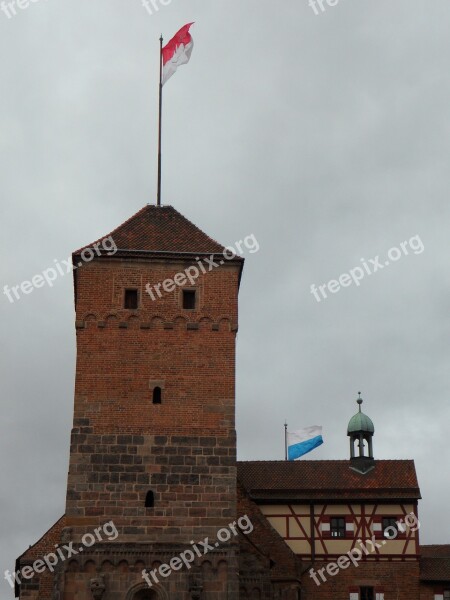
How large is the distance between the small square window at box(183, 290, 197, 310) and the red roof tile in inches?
54.6

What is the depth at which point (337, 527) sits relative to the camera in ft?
145

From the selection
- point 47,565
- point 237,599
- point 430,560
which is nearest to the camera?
point 237,599

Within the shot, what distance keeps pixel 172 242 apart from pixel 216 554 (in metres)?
10.5

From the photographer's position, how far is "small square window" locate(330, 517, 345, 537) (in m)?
44.1

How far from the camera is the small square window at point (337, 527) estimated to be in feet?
145

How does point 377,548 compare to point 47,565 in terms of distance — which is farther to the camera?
point 377,548

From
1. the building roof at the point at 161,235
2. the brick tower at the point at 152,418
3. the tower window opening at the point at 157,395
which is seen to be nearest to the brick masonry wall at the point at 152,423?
the brick tower at the point at 152,418

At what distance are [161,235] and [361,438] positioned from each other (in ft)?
57.2

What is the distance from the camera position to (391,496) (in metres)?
44.3

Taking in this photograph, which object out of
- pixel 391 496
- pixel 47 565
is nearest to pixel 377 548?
pixel 391 496

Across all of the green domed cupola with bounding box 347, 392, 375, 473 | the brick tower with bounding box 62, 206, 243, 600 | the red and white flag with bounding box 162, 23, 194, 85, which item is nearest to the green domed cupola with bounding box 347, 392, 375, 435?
the green domed cupola with bounding box 347, 392, 375, 473

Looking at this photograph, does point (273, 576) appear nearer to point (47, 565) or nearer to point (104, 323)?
point (47, 565)

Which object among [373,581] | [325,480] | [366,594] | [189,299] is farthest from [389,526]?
[189,299]

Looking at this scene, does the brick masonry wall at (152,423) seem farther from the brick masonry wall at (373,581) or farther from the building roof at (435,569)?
the building roof at (435,569)
